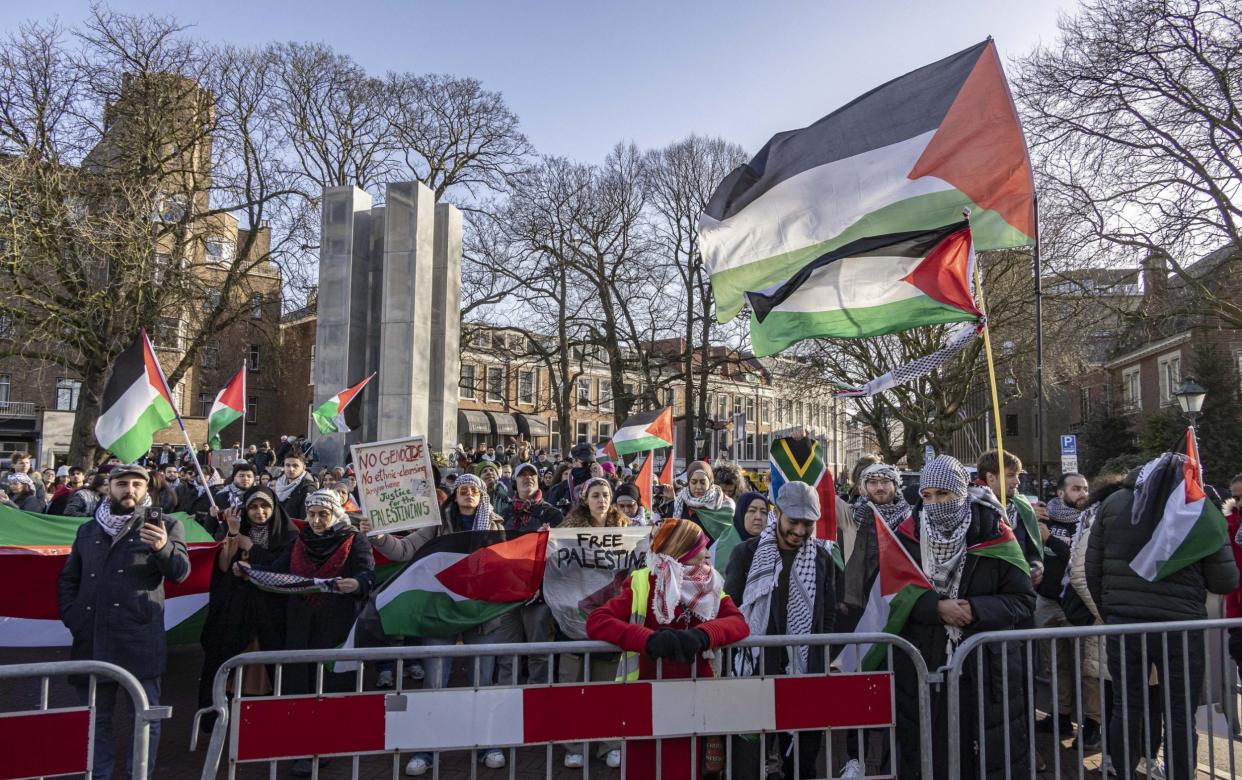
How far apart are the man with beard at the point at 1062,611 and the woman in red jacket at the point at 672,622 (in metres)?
3.38

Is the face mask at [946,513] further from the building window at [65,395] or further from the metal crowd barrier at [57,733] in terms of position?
the building window at [65,395]

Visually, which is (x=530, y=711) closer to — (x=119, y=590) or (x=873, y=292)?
(x=119, y=590)

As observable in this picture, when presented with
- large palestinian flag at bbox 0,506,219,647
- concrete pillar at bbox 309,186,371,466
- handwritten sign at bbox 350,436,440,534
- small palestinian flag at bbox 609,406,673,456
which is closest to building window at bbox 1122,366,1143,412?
concrete pillar at bbox 309,186,371,466

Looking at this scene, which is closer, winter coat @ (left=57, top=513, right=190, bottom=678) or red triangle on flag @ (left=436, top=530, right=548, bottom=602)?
winter coat @ (left=57, top=513, right=190, bottom=678)

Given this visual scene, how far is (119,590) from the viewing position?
4938 mm

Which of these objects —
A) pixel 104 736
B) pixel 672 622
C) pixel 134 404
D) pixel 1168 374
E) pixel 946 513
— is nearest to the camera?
pixel 672 622

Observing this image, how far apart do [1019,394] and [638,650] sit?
1214 inches

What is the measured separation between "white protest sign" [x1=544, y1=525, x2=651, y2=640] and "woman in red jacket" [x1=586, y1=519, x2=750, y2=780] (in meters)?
1.70

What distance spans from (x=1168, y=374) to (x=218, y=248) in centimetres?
4396

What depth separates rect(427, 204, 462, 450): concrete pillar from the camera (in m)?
20.8

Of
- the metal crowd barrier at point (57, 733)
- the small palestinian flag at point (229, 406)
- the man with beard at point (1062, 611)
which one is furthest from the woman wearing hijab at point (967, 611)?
the small palestinian flag at point (229, 406)

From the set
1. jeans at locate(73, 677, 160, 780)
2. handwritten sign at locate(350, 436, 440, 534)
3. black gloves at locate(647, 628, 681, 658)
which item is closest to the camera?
black gloves at locate(647, 628, 681, 658)

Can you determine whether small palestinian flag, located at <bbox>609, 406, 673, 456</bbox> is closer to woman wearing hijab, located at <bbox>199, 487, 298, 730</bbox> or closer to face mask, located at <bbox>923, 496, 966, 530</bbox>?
woman wearing hijab, located at <bbox>199, 487, 298, 730</bbox>

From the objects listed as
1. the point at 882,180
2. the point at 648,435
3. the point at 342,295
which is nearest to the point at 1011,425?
the point at 342,295
